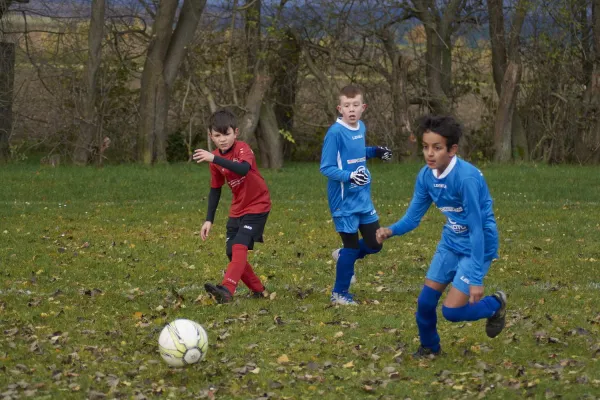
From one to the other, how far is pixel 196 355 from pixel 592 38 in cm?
1761

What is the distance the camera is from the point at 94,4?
776 inches

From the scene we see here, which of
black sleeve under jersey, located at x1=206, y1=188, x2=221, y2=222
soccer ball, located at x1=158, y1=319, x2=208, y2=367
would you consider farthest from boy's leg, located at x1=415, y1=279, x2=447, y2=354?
black sleeve under jersey, located at x1=206, y1=188, x2=221, y2=222

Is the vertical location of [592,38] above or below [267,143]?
above

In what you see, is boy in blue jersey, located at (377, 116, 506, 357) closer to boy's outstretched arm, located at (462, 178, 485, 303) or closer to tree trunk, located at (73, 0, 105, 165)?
boy's outstretched arm, located at (462, 178, 485, 303)

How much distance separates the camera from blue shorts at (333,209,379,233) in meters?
8.65

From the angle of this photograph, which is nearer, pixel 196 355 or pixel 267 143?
pixel 196 355

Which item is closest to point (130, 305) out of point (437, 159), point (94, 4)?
point (437, 159)

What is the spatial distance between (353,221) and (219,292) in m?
1.33

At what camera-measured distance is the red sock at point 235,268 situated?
28.0 feet

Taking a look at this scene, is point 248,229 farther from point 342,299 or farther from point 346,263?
point 342,299

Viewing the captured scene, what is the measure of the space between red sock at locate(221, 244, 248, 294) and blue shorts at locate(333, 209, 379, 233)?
87cm

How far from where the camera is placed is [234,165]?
8.30 metres

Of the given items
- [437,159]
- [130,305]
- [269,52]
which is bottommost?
[130,305]

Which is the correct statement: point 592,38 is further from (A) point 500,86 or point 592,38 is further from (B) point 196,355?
(B) point 196,355
